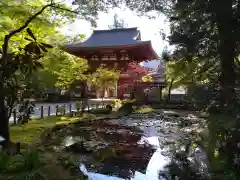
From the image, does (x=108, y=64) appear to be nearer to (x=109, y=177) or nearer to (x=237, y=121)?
(x=109, y=177)

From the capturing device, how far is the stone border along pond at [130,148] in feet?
19.2

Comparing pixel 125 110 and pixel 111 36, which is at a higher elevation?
pixel 111 36

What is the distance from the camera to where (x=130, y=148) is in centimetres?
804

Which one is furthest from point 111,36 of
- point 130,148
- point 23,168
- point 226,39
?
point 23,168

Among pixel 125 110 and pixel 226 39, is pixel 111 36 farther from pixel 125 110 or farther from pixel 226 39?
pixel 226 39

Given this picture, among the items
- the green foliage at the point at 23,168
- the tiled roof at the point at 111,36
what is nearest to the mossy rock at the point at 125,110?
the tiled roof at the point at 111,36

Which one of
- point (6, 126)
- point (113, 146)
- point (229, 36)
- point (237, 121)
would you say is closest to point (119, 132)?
point (113, 146)

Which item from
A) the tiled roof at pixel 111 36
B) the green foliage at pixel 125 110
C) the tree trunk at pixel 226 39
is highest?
the tiled roof at pixel 111 36

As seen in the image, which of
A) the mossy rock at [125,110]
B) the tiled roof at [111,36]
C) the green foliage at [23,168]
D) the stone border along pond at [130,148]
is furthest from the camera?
the tiled roof at [111,36]

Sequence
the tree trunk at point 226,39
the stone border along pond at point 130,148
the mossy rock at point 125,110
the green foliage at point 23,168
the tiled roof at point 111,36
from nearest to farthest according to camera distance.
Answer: the green foliage at point 23,168 → the tree trunk at point 226,39 → the stone border along pond at point 130,148 → the mossy rock at point 125,110 → the tiled roof at point 111,36

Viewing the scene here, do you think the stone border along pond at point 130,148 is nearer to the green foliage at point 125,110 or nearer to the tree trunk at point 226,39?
the tree trunk at point 226,39

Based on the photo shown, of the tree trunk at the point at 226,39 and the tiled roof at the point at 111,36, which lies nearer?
the tree trunk at the point at 226,39

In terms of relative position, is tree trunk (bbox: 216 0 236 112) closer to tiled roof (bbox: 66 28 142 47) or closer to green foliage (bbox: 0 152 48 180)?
green foliage (bbox: 0 152 48 180)

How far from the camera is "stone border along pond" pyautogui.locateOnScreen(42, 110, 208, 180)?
5.87m
